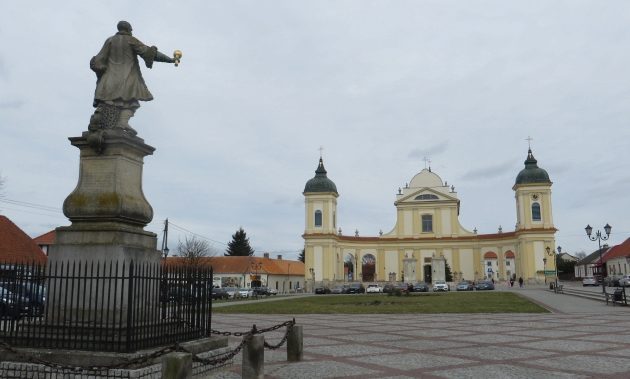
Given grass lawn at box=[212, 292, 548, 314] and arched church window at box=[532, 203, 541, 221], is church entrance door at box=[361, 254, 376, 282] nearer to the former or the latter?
arched church window at box=[532, 203, 541, 221]

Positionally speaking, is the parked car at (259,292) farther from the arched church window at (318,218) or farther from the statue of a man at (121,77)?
the statue of a man at (121,77)

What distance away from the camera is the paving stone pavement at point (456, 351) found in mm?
8297

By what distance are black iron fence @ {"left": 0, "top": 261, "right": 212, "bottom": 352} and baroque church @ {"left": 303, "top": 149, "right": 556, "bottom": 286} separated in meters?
60.6

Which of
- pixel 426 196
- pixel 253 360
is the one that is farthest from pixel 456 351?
pixel 426 196

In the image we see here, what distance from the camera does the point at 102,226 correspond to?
7.94 m

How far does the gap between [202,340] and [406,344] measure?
16.4 feet

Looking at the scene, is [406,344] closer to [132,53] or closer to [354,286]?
[132,53]

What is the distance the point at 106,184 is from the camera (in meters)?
8.19

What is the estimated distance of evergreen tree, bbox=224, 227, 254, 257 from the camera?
306 feet

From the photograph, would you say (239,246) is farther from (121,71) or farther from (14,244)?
(121,71)

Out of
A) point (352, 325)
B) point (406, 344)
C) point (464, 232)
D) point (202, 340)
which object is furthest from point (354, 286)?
point (202, 340)

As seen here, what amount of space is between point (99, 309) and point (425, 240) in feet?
237

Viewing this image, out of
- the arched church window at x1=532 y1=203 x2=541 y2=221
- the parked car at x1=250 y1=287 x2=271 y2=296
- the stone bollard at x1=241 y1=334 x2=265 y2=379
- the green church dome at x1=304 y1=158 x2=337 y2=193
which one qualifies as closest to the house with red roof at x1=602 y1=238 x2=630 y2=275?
the arched church window at x1=532 y1=203 x2=541 y2=221

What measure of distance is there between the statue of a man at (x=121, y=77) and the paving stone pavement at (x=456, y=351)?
4.32 meters
